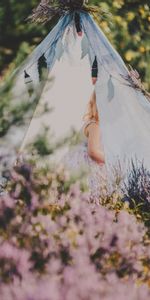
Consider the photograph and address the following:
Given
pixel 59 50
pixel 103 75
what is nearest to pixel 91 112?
pixel 103 75

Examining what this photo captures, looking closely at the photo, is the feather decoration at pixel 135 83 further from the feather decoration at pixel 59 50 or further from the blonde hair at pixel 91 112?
the feather decoration at pixel 59 50

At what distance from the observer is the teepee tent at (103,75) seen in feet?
16.3

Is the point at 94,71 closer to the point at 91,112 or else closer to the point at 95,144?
the point at 91,112

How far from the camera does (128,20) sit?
5.76 metres

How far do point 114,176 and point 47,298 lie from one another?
3.30 meters

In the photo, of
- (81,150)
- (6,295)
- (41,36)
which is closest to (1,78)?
(41,36)

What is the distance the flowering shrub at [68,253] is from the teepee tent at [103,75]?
196 centimetres

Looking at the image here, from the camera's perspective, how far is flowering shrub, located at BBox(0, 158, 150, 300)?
7.34 feet

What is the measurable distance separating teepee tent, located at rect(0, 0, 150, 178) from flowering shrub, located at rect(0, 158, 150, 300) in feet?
6.42

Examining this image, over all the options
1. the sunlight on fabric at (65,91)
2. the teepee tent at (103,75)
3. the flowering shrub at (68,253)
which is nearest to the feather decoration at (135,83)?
the teepee tent at (103,75)

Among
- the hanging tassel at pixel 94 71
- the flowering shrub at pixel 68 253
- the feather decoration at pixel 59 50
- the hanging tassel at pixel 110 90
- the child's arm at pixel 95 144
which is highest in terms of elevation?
the feather decoration at pixel 59 50

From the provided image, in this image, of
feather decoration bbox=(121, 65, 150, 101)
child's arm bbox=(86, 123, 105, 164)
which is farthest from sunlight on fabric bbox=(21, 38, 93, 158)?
feather decoration bbox=(121, 65, 150, 101)

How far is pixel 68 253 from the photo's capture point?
108 inches

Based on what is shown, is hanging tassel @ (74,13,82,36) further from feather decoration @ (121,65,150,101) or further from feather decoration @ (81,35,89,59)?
feather decoration @ (121,65,150,101)
